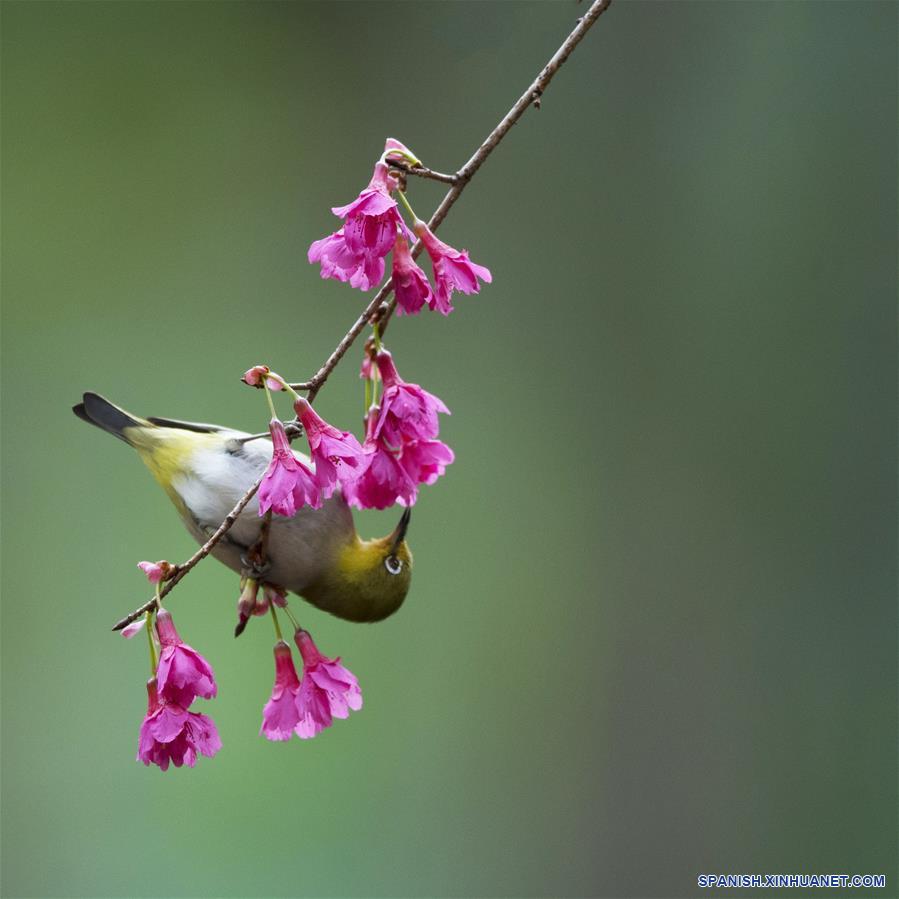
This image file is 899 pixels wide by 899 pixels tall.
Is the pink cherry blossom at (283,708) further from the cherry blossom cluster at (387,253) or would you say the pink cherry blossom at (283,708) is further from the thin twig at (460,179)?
the cherry blossom cluster at (387,253)

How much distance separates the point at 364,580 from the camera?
1545 mm

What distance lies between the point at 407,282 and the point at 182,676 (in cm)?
44

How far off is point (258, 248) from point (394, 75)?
2.45 ft

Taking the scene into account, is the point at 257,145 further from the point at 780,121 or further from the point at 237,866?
the point at 237,866

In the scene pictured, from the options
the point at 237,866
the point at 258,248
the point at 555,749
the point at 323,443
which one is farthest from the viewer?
the point at 258,248

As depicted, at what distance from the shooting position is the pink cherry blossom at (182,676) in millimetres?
984

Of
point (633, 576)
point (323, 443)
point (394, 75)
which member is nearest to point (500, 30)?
point (394, 75)

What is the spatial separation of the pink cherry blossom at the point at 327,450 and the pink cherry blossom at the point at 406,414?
65mm

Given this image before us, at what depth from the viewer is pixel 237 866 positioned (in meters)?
2.91

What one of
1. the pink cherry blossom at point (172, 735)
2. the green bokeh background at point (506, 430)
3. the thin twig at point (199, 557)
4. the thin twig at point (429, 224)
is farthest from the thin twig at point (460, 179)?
the green bokeh background at point (506, 430)

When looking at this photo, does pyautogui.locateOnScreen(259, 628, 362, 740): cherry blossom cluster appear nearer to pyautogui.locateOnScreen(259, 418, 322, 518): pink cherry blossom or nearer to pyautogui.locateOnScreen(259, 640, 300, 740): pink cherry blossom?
pyautogui.locateOnScreen(259, 640, 300, 740): pink cherry blossom

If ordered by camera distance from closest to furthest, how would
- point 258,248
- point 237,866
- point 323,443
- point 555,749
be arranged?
1. point 323,443
2. point 237,866
3. point 555,749
4. point 258,248

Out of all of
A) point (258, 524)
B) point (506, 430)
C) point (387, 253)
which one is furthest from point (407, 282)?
point (506, 430)

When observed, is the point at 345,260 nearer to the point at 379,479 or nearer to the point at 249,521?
the point at 379,479
